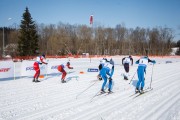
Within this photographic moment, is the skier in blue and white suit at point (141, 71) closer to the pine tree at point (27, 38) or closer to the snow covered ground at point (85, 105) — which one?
the snow covered ground at point (85, 105)

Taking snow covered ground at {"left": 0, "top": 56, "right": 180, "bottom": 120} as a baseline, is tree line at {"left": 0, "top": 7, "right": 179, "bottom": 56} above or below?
above

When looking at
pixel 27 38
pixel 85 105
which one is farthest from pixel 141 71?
pixel 27 38

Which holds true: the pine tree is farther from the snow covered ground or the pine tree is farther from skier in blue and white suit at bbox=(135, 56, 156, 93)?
skier in blue and white suit at bbox=(135, 56, 156, 93)

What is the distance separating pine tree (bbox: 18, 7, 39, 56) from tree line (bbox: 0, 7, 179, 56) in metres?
20.1

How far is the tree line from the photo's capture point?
255ft

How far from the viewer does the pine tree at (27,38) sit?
46281mm

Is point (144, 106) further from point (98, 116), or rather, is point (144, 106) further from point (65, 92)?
point (65, 92)

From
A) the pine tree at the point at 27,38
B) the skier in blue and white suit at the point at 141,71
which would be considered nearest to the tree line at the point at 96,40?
the pine tree at the point at 27,38

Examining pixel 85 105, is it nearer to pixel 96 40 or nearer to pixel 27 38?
pixel 27 38

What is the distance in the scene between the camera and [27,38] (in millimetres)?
46969

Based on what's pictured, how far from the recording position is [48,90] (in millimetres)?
11219

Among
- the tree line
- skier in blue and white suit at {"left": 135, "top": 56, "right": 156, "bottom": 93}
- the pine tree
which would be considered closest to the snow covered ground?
skier in blue and white suit at {"left": 135, "top": 56, "right": 156, "bottom": 93}

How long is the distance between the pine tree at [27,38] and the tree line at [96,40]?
2011cm

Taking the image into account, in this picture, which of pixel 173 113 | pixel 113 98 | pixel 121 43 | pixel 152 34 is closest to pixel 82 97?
pixel 113 98
